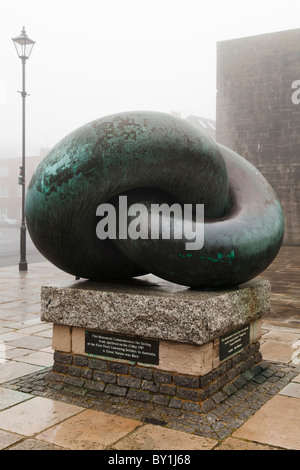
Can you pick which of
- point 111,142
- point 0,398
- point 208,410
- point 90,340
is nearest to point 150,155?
point 111,142

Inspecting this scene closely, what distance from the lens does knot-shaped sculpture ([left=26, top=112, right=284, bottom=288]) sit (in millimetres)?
3438

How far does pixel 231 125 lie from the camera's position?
21594mm

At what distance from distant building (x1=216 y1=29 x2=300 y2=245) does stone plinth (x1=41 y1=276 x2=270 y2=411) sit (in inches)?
685

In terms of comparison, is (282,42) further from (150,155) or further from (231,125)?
(150,155)

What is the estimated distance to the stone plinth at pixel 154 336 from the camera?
10.8 feet

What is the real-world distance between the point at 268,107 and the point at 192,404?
63.6 ft

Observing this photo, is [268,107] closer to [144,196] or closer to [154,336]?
[144,196]

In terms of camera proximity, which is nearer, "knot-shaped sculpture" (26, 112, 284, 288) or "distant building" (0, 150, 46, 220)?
"knot-shaped sculpture" (26, 112, 284, 288)

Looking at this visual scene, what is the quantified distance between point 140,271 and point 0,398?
148cm

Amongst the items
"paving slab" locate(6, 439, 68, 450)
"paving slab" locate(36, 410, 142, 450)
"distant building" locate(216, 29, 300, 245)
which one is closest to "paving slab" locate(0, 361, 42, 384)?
"paving slab" locate(36, 410, 142, 450)

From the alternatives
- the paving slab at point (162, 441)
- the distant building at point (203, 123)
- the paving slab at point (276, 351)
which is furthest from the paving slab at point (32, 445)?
the distant building at point (203, 123)

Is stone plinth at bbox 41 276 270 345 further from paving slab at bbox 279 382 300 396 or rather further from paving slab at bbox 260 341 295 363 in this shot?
paving slab at bbox 260 341 295 363

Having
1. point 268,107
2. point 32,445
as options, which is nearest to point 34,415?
point 32,445

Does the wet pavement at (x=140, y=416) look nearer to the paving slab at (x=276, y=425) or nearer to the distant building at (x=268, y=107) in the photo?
the paving slab at (x=276, y=425)
